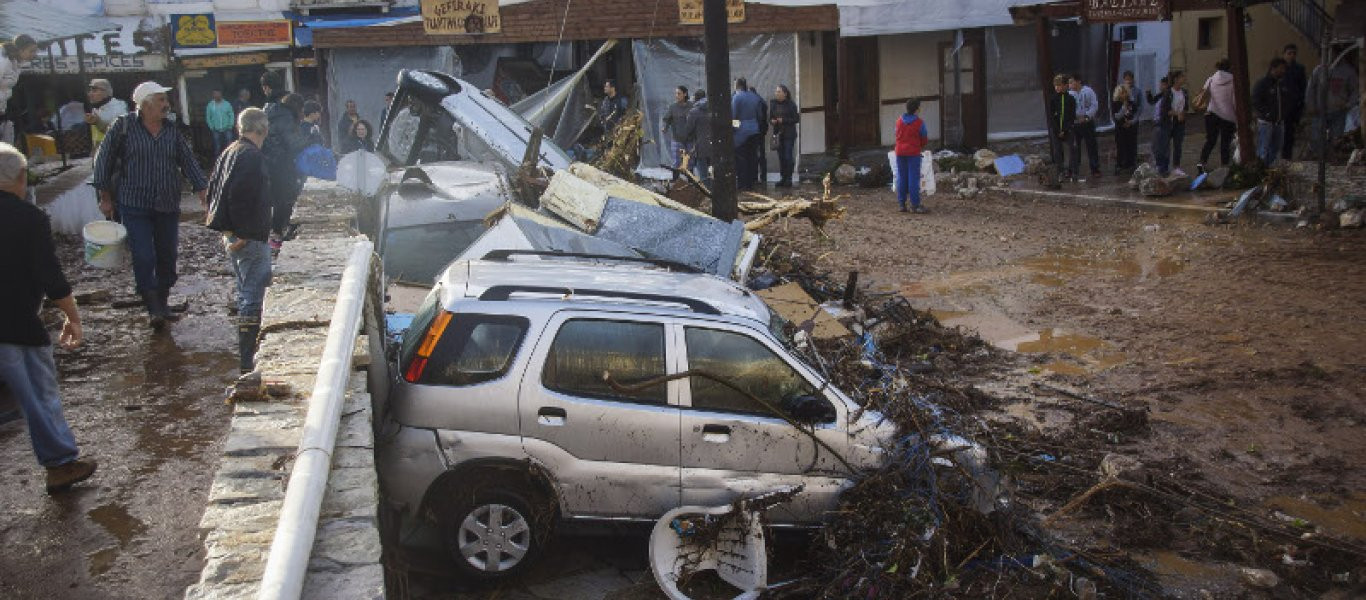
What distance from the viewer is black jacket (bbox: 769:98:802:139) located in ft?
67.9

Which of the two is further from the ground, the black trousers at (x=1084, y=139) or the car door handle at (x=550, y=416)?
the black trousers at (x=1084, y=139)

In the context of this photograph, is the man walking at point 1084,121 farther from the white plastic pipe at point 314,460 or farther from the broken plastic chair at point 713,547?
the white plastic pipe at point 314,460

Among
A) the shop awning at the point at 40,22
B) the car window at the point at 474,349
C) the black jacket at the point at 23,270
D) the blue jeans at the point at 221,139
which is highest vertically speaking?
the shop awning at the point at 40,22

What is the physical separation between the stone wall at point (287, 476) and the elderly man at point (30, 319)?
1025mm

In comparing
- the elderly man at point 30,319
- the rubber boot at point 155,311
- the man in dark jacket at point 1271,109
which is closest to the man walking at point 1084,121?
the man in dark jacket at point 1271,109

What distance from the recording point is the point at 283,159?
10445 millimetres

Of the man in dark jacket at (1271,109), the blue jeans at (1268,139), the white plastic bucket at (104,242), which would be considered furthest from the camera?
the blue jeans at (1268,139)

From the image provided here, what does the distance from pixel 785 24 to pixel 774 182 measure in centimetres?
279

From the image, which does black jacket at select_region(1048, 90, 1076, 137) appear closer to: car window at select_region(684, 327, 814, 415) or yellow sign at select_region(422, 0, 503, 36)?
yellow sign at select_region(422, 0, 503, 36)

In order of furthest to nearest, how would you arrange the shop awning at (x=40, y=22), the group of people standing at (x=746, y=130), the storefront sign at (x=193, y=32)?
the storefront sign at (x=193, y=32)
the group of people standing at (x=746, y=130)
the shop awning at (x=40, y=22)

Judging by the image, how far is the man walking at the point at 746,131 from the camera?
65.3 ft

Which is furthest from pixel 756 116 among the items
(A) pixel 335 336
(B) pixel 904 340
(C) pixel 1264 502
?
(A) pixel 335 336

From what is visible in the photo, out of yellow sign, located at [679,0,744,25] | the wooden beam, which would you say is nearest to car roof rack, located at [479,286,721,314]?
the wooden beam

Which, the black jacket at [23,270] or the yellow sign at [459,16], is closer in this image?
the black jacket at [23,270]
